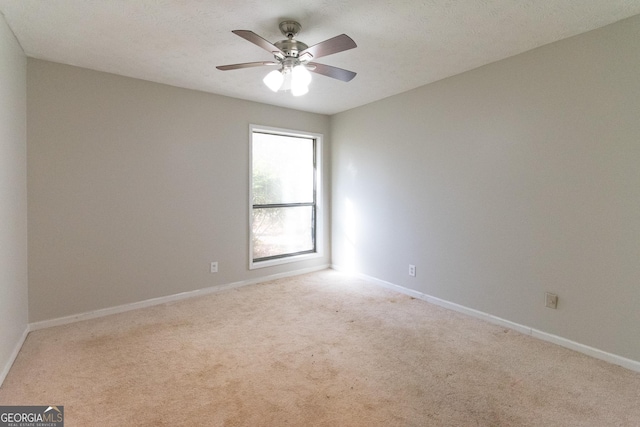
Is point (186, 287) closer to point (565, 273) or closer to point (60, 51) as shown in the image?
point (60, 51)

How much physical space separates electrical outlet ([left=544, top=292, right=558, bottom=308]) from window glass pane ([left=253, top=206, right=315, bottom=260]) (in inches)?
122

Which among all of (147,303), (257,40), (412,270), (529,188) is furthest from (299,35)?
(147,303)

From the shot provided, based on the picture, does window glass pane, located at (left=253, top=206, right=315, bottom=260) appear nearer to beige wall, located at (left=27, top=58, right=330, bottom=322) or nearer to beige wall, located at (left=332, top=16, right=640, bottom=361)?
beige wall, located at (left=27, top=58, right=330, bottom=322)

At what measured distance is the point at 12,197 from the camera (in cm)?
235

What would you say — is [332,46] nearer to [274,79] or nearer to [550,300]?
[274,79]

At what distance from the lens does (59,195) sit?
2877 mm

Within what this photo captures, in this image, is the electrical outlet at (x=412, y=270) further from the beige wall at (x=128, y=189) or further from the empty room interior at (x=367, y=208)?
the beige wall at (x=128, y=189)

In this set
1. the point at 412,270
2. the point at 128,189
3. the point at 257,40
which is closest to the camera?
the point at 257,40

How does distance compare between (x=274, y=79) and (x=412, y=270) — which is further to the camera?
(x=412, y=270)

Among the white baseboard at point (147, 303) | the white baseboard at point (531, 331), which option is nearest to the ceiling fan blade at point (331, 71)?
Answer: the white baseboard at point (531, 331)

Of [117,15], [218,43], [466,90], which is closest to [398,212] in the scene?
[466,90]

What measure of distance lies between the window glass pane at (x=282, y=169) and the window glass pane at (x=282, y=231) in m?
0.17

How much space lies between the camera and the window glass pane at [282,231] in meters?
4.33

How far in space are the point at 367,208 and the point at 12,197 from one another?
3.58 meters
